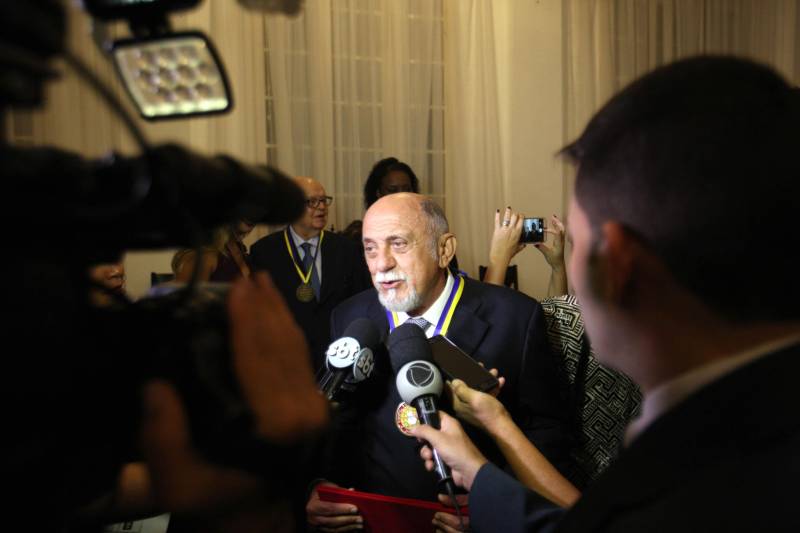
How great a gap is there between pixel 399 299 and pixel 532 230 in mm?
1117

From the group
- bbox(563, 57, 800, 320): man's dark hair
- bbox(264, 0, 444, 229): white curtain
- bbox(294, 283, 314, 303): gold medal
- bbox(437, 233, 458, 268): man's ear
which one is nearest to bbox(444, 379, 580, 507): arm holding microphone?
bbox(437, 233, 458, 268): man's ear

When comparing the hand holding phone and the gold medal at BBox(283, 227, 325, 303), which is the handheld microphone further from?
the gold medal at BBox(283, 227, 325, 303)

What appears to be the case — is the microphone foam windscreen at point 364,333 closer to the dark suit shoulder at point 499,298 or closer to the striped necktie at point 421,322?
the striped necktie at point 421,322

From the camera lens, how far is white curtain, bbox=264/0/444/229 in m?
4.38

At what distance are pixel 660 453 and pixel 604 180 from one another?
0.89ft

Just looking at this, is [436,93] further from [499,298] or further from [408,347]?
[408,347]

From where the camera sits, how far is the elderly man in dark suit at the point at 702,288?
562 mm

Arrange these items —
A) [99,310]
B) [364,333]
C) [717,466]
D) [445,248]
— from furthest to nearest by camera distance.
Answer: [445,248] < [364,333] < [717,466] < [99,310]

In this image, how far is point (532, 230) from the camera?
2750 millimetres

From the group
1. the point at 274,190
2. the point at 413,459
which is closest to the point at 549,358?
the point at 413,459

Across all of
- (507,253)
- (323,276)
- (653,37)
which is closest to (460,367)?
(507,253)

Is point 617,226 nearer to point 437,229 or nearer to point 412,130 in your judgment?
point 437,229

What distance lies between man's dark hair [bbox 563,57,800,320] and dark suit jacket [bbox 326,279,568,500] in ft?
3.29

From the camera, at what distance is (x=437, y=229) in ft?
6.21
